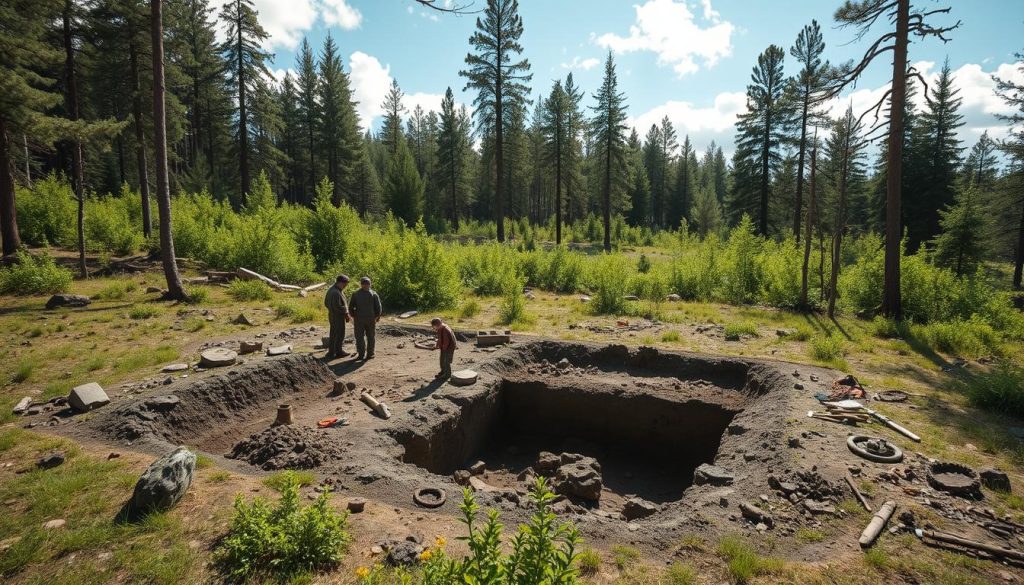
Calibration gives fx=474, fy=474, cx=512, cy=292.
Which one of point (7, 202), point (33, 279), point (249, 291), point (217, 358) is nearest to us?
point (217, 358)

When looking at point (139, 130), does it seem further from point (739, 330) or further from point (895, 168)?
point (895, 168)

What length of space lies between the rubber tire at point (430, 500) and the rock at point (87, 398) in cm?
517

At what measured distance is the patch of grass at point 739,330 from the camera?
452 inches

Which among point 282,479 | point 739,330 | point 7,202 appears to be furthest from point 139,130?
point 739,330

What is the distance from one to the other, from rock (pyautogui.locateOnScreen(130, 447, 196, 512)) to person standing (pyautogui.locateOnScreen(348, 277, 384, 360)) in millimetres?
5151

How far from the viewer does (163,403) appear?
6855 mm

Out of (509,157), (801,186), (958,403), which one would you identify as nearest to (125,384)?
(958,403)

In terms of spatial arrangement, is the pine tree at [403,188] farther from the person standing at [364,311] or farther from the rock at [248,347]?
the rock at [248,347]

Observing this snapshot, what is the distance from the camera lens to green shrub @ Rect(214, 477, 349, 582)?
12.3 feet

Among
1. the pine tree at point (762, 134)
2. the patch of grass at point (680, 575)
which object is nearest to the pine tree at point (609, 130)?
the pine tree at point (762, 134)

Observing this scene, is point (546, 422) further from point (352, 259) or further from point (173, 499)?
point (352, 259)

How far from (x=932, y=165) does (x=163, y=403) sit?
3961cm

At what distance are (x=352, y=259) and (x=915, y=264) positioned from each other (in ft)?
57.6

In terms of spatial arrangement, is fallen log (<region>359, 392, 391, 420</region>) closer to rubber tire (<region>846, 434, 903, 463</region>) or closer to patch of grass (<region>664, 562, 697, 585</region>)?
patch of grass (<region>664, 562, 697, 585</region>)
